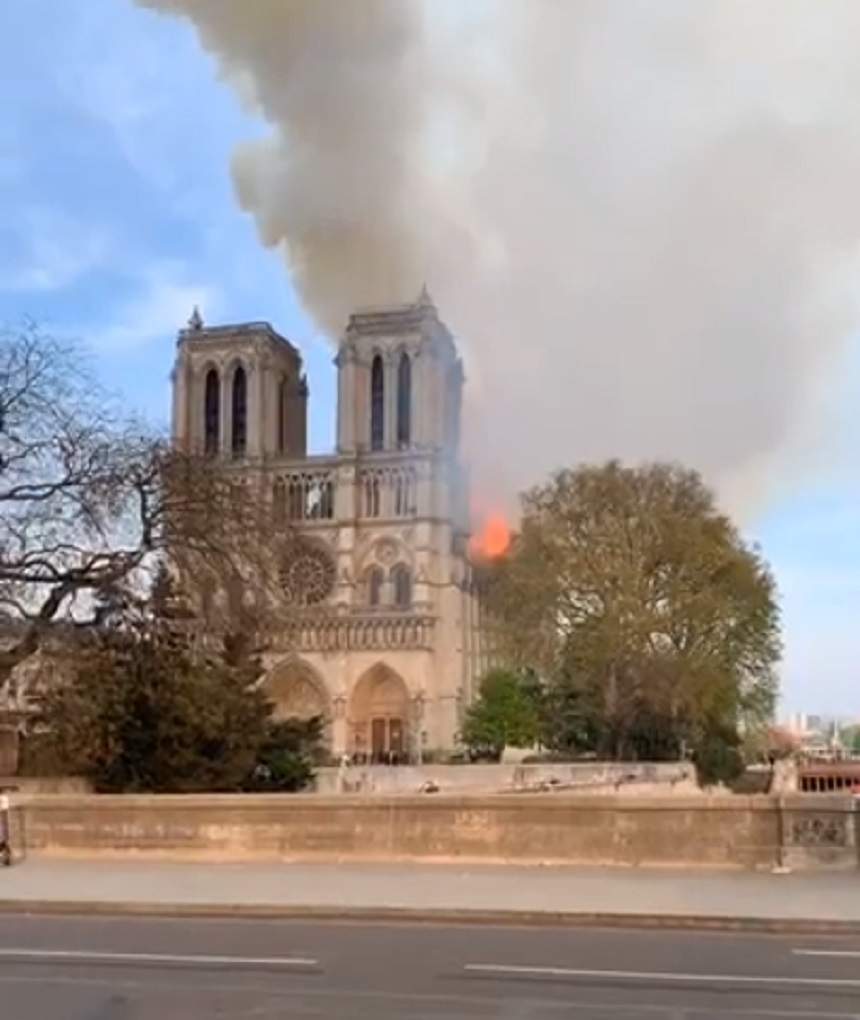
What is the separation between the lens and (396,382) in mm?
116812

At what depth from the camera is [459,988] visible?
1066 cm

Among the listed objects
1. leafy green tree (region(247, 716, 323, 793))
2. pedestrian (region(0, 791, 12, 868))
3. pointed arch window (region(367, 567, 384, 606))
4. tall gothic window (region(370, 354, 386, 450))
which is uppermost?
tall gothic window (region(370, 354, 386, 450))

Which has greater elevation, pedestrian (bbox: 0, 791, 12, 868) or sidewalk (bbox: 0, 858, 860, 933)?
pedestrian (bbox: 0, 791, 12, 868)

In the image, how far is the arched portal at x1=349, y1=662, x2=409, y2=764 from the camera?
4370 inches

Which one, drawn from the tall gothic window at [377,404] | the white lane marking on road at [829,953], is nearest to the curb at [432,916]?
the white lane marking on road at [829,953]

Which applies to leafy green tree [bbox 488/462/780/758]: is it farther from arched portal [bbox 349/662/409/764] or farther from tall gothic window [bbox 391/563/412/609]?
tall gothic window [bbox 391/563/412/609]

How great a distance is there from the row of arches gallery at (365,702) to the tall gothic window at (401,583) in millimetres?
5822

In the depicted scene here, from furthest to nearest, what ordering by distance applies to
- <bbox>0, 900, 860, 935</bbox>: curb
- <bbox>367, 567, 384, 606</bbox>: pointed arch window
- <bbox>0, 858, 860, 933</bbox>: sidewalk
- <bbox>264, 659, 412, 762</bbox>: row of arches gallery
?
<bbox>367, 567, 384, 606</bbox>: pointed arch window, <bbox>264, 659, 412, 762</bbox>: row of arches gallery, <bbox>0, 858, 860, 933</bbox>: sidewalk, <bbox>0, 900, 860, 935</bbox>: curb

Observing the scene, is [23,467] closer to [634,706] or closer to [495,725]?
[634,706]

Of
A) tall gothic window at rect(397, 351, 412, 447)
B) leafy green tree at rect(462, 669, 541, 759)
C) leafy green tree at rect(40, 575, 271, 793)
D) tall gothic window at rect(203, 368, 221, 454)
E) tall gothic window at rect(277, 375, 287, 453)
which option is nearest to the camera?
leafy green tree at rect(40, 575, 271, 793)

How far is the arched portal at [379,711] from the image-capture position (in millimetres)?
111000

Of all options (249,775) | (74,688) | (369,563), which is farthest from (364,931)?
(369,563)

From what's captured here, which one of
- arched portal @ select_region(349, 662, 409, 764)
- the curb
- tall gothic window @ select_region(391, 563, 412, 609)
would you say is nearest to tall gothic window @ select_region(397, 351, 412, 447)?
tall gothic window @ select_region(391, 563, 412, 609)

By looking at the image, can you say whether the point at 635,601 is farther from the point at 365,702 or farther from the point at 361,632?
the point at 365,702
